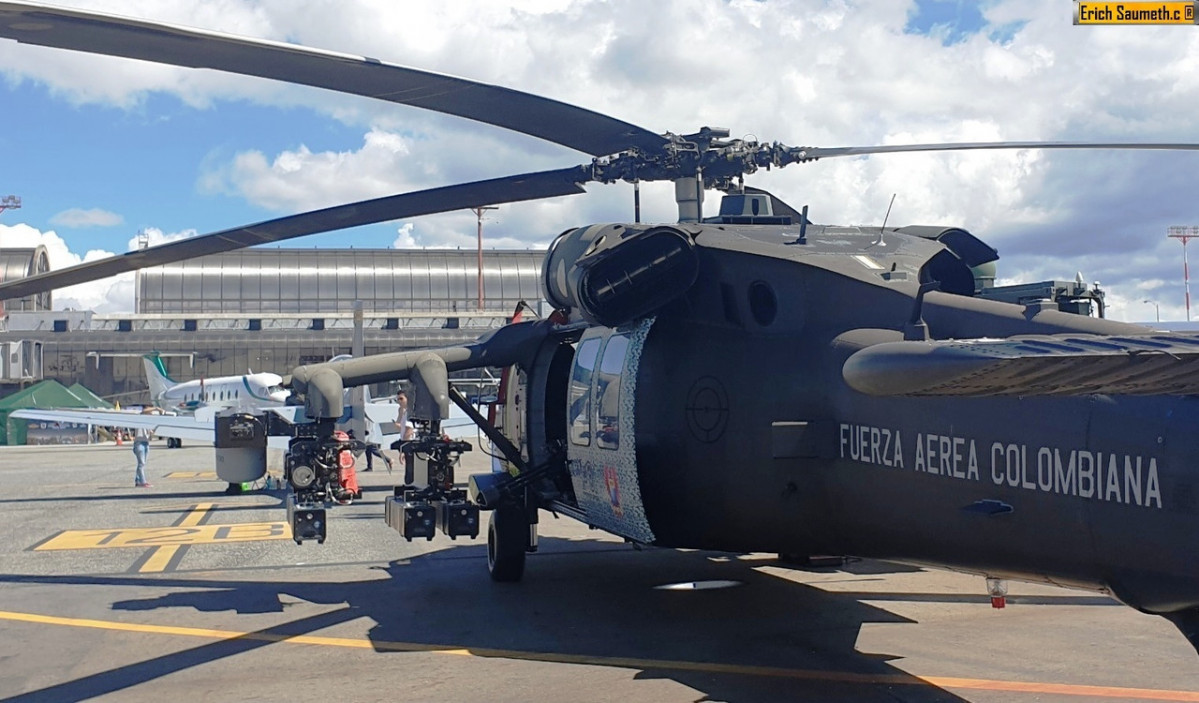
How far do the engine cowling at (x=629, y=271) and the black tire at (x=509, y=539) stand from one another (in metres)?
3.33

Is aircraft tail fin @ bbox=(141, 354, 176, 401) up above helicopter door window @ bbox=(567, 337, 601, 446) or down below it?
above

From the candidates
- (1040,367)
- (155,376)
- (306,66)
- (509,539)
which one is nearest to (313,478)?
(509,539)

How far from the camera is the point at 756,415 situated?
24.5 ft

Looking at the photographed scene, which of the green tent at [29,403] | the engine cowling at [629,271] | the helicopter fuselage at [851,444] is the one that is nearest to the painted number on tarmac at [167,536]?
the helicopter fuselage at [851,444]

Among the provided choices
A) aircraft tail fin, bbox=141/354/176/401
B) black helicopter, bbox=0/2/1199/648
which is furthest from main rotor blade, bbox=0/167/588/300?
aircraft tail fin, bbox=141/354/176/401

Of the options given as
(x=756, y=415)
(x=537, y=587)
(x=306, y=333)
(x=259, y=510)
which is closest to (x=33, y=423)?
(x=306, y=333)

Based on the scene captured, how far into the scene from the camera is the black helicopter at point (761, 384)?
4.84 metres

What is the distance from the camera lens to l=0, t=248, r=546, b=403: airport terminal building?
7369 cm

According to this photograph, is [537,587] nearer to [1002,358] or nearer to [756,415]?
[756,415]

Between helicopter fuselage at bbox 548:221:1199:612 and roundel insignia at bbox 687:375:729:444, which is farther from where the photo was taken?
roundel insignia at bbox 687:375:729:444

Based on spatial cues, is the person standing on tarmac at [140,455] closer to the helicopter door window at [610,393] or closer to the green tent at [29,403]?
the helicopter door window at [610,393]

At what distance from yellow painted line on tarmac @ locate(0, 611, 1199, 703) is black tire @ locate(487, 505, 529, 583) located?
2.44 m

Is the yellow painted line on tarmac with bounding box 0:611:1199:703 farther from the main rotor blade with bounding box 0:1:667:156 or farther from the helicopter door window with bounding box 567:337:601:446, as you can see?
the main rotor blade with bounding box 0:1:667:156

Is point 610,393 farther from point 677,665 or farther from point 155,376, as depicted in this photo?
point 155,376
